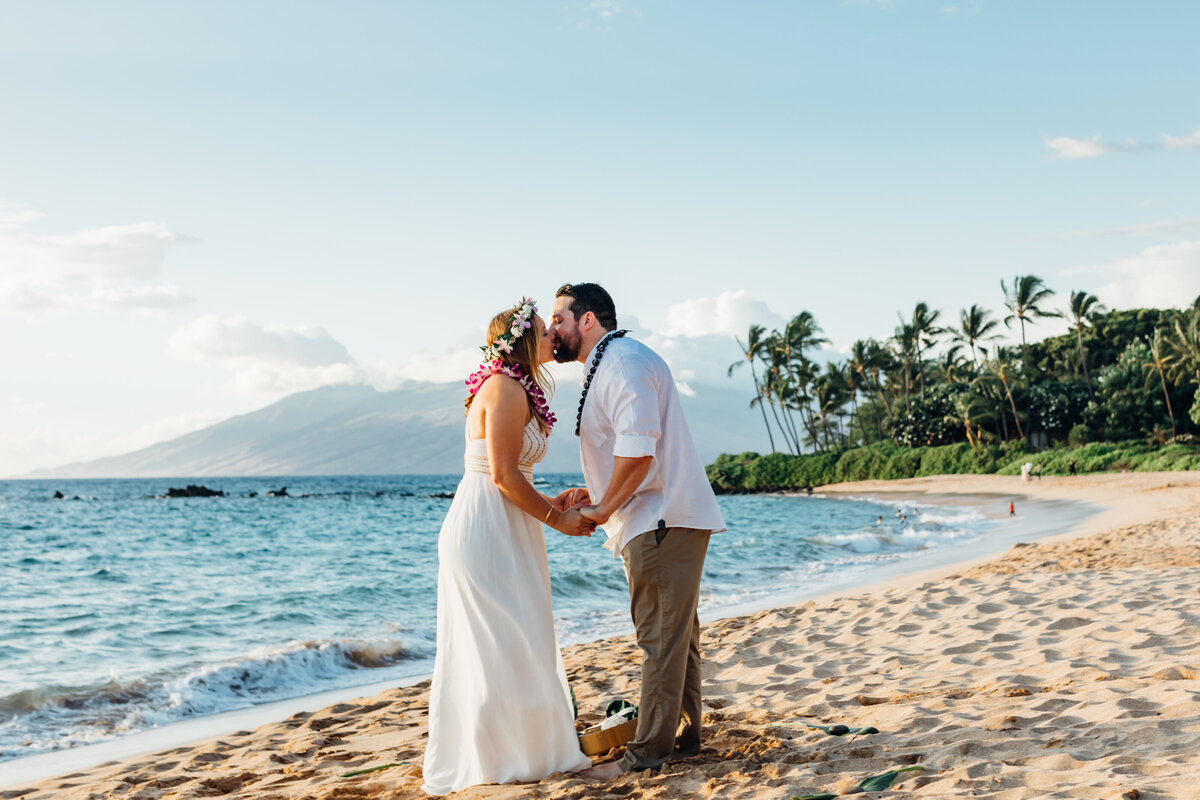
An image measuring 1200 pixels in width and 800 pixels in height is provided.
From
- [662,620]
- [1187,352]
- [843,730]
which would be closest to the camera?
[662,620]

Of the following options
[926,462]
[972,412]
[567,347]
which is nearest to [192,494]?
[926,462]

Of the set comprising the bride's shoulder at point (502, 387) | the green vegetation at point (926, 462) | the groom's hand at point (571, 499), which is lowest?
the green vegetation at point (926, 462)

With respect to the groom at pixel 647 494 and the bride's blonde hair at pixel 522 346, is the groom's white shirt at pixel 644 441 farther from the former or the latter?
the bride's blonde hair at pixel 522 346

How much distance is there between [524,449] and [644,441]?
0.65 m

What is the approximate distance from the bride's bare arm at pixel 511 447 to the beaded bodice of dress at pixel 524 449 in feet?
0.27

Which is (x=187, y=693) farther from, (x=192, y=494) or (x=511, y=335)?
(x=192, y=494)

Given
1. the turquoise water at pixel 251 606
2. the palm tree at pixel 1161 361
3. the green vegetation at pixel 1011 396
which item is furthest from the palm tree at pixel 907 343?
the turquoise water at pixel 251 606

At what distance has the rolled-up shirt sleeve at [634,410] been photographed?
11.4 ft

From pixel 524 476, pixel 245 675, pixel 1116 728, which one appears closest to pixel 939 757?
Answer: pixel 1116 728

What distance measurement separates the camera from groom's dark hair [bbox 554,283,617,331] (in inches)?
147

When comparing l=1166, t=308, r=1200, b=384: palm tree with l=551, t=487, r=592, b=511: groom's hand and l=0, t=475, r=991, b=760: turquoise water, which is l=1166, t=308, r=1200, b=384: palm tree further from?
l=551, t=487, r=592, b=511: groom's hand

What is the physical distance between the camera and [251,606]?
489 inches

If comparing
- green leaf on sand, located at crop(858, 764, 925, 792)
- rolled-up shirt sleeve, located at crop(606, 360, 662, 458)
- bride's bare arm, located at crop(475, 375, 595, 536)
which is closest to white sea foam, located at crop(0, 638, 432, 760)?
bride's bare arm, located at crop(475, 375, 595, 536)

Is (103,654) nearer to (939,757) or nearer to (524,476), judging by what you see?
(524,476)
